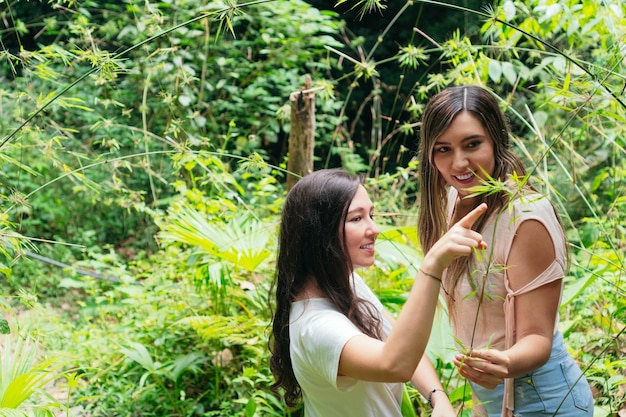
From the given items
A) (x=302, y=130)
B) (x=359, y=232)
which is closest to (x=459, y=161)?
(x=359, y=232)

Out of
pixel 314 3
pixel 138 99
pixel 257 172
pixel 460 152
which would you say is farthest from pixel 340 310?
pixel 314 3

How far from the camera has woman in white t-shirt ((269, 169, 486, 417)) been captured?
160 cm

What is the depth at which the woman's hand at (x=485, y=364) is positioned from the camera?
4.96 ft

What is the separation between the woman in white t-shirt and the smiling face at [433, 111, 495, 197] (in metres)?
0.24

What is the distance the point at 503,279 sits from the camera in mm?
1732

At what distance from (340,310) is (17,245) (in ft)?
3.16

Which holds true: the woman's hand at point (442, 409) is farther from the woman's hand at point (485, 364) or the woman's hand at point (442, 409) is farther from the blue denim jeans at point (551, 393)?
the woman's hand at point (485, 364)

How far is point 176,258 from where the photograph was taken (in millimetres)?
4336

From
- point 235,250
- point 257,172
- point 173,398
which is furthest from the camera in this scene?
point 257,172

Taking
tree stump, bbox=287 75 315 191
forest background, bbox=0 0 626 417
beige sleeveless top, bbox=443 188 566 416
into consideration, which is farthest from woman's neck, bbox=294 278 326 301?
tree stump, bbox=287 75 315 191

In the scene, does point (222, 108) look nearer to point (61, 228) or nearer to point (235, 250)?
point (61, 228)

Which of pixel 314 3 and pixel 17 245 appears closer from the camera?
pixel 17 245

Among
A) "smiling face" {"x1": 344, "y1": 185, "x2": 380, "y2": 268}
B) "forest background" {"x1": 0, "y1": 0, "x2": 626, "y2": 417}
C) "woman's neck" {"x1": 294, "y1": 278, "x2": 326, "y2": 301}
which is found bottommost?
"forest background" {"x1": 0, "y1": 0, "x2": 626, "y2": 417}

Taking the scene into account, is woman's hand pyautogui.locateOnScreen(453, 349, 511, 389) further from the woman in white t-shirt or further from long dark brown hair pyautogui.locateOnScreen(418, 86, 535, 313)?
long dark brown hair pyautogui.locateOnScreen(418, 86, 535, 313)
